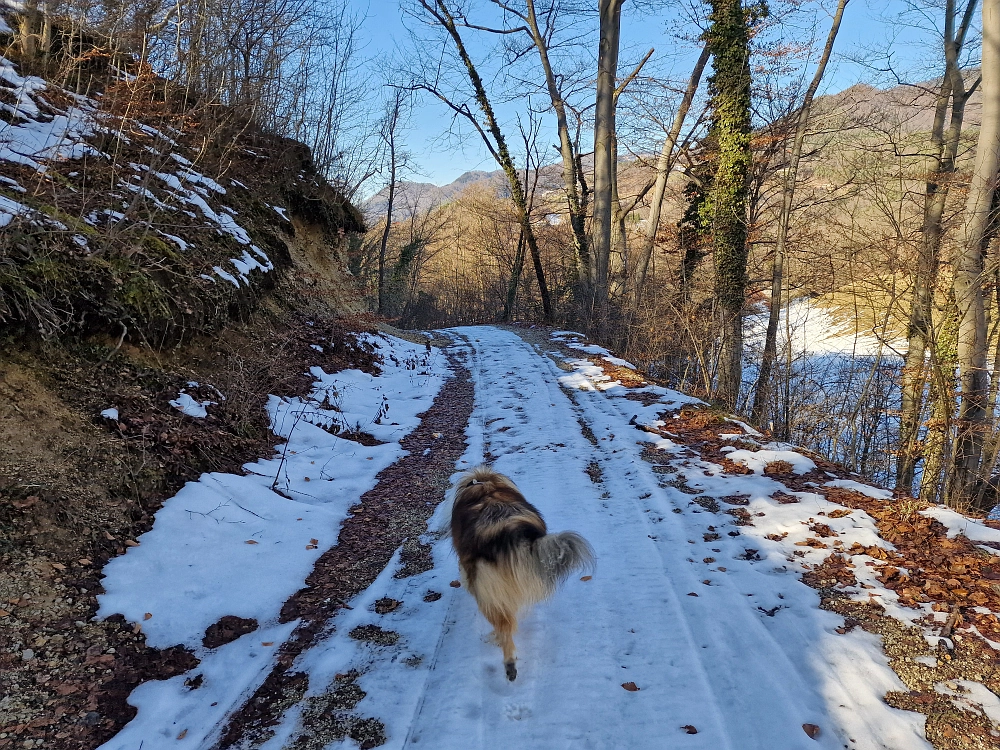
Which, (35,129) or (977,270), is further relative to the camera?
(977,270)

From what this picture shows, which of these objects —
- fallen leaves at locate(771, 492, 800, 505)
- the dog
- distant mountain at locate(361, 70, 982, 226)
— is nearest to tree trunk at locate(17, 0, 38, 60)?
the dog

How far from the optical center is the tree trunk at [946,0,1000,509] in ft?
23.0

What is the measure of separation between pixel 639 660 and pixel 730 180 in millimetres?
11061

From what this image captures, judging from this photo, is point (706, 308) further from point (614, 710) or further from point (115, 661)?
point (115, 661)

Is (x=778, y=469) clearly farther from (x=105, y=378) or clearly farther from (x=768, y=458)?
(x=105, y=378)

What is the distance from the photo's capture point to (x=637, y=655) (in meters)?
3.22

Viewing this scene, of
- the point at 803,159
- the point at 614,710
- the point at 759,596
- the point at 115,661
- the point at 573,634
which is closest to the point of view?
the point at 614,710

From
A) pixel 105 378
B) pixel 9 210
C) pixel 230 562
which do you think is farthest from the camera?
pixel 105 378

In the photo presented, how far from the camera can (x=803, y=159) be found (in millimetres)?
14547

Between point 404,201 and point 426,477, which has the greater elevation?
point 404,201

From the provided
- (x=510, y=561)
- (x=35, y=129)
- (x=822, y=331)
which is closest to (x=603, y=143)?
(x=822, y=331)

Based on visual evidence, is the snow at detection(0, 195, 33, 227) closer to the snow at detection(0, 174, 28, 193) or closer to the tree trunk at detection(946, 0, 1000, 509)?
the snow at detection(0, 174, 28, 193)

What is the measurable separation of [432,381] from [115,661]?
875 cm

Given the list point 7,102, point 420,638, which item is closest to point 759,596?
point 420,638
